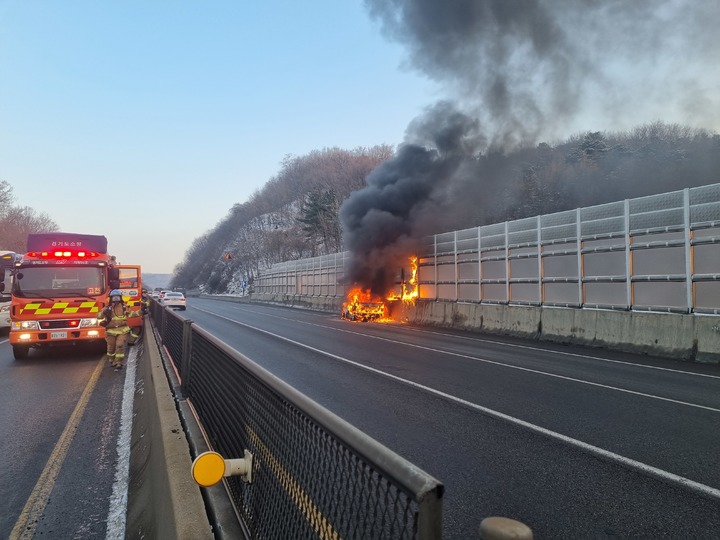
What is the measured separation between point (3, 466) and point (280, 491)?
396 centimetres

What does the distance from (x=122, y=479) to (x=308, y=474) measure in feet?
10.3

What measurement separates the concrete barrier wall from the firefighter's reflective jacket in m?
11.8

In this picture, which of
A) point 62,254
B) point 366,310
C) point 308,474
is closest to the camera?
point 308,474

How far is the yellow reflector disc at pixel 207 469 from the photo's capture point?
2.54 metres

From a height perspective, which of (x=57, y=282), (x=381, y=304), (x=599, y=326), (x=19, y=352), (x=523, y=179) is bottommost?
(x=19, y=352)

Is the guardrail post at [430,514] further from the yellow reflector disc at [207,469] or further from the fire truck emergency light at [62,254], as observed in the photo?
the fire truck emergency light at [62,254]

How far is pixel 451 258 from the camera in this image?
2202cm

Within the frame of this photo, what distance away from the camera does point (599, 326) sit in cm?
1395

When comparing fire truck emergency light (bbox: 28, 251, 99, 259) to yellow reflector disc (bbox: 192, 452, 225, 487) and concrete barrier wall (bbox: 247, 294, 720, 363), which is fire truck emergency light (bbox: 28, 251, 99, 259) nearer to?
yellow reflector disc (bbox: 192, 452, 225, 487)

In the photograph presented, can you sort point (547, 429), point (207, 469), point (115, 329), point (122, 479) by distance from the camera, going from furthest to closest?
point (115, 329) → point (547, 429) → point (122, 479) → point (207, 469)

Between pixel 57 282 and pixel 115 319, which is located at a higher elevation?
pixel 57 282

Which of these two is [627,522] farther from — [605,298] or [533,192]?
[533,192]

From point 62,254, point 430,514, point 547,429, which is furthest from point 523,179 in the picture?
point 430,514

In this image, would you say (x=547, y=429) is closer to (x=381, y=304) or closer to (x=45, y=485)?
(x=45, y=485)
